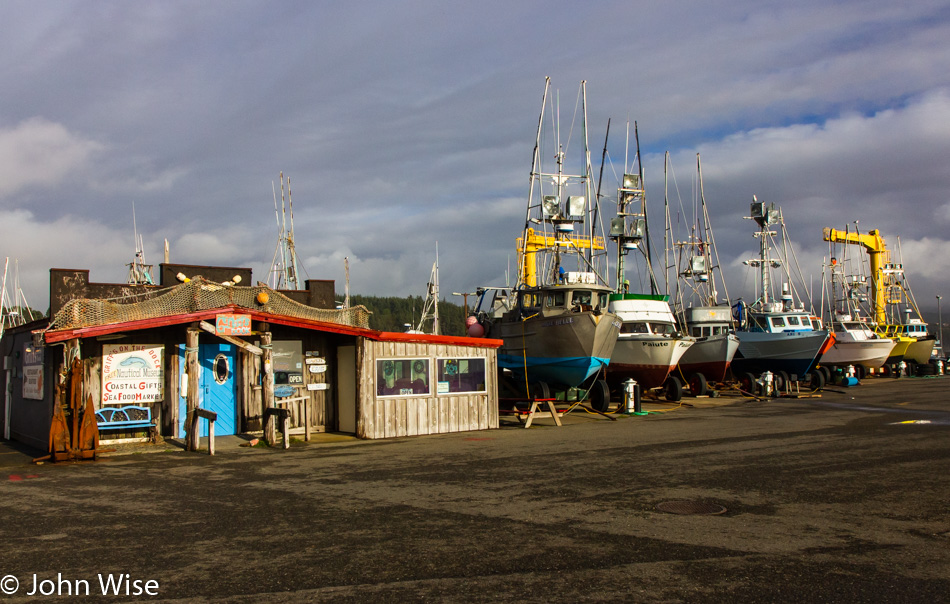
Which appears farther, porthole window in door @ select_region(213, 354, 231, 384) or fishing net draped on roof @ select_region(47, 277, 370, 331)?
porthole window in door @ select_region(213, 354, 231, 384)

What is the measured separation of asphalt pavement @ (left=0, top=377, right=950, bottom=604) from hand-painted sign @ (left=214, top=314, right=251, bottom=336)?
103 inches

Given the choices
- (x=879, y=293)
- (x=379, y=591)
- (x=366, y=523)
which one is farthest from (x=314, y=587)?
(x=879, y=293)

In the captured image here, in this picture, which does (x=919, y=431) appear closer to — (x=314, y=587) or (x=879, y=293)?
(x=314, y=587)

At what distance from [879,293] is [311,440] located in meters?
51.7

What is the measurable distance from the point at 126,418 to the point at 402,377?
6496 mm

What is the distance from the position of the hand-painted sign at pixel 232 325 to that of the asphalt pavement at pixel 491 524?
2609 millimetres

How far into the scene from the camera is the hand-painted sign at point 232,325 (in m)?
15.6

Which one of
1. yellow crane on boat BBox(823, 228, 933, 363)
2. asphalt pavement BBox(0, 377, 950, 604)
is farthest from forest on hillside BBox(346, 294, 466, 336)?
asphalt pavement BBox(0, 377, 950, 604)

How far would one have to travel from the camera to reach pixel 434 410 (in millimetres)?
18469

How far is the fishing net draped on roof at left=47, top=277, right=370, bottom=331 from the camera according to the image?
14.7 meters

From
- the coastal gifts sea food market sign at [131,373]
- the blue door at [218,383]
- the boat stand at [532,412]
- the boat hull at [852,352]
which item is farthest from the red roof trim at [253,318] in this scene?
the boat hull at [852,352]

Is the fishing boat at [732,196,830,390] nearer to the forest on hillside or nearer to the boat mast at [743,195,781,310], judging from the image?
the boat mast at [743,195,781,310]

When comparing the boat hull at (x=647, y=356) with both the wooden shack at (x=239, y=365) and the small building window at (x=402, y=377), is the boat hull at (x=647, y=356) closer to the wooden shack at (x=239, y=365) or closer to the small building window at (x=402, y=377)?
the wooden shack at (x=239, y=365)
